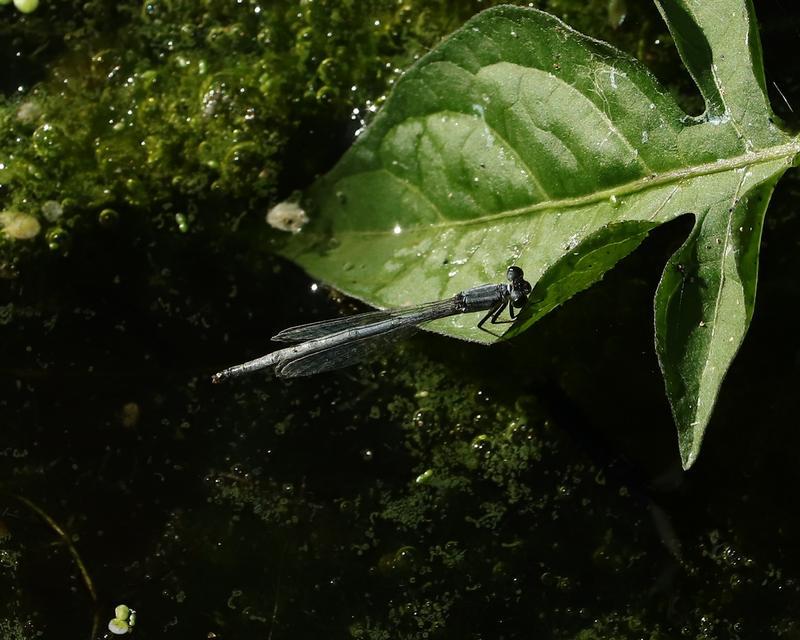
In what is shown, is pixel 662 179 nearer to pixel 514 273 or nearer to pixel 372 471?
pixel 514 273

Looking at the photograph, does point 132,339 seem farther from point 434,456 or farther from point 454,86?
point 454,86

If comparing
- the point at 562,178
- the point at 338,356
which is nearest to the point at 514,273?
the point at 562,178

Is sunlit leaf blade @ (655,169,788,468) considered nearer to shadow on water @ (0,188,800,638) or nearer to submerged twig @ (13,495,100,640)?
shadow on water @ (0,188,800,638)

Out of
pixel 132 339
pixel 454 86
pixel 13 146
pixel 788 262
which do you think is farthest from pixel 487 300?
pixel 13 146

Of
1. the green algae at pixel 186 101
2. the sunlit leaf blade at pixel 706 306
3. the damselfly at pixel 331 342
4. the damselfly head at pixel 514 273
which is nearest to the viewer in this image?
the sunlit leaf blade at pixel 706 306

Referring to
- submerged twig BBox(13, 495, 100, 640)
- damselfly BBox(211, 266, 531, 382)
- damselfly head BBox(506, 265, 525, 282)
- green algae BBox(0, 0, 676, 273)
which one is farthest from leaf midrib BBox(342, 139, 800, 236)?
submerged twig BBox(13, 495, 100, 640)

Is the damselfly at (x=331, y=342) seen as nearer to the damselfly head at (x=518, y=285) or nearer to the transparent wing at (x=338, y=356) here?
the transparent wing at (x=338, y=356)

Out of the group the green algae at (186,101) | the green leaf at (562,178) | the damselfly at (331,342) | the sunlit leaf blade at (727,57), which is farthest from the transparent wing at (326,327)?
the sunlit leaf blade at (727,57)
